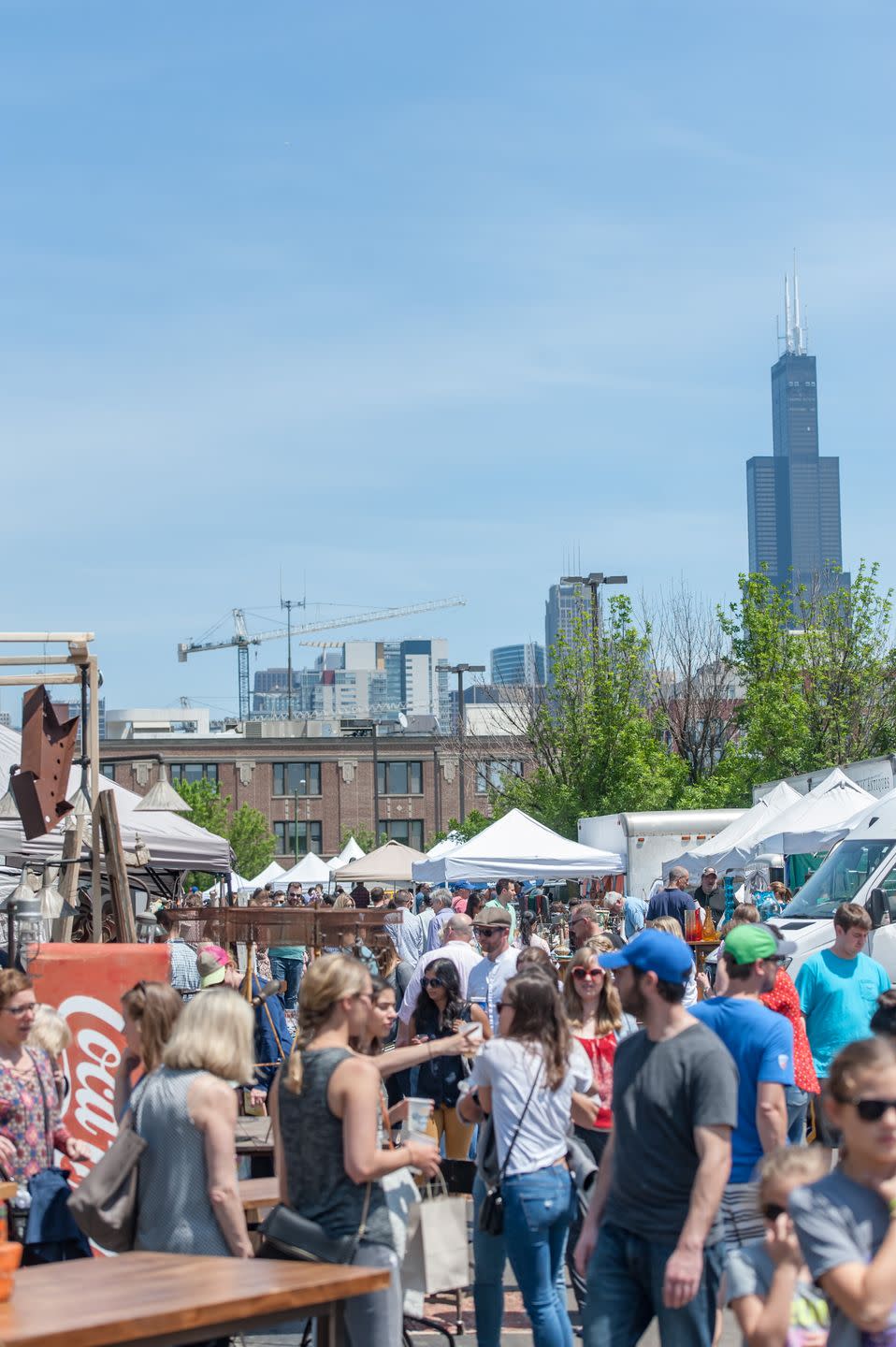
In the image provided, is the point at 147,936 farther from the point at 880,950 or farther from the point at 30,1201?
the point at 30,1201

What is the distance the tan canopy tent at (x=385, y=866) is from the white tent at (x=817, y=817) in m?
8.50

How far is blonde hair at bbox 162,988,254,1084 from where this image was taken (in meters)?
5.34

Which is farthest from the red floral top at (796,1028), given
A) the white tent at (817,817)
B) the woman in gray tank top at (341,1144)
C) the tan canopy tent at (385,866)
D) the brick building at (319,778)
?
the brick building at (319,778)

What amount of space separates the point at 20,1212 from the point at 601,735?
4015 centimetres

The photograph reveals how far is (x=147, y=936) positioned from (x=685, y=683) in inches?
1245

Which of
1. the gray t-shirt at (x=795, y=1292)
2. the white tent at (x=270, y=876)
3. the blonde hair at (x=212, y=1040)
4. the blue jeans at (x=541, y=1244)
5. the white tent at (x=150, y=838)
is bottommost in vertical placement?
the white tent at (x=270, y=876)

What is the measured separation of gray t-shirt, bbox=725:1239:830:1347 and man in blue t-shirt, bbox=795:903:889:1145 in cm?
573

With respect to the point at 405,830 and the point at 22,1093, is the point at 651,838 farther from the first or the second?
the point at 405,830

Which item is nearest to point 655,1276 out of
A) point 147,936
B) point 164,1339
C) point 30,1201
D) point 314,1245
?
point 314,1245

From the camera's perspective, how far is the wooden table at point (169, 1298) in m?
4.40

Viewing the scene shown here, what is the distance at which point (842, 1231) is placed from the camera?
376cm

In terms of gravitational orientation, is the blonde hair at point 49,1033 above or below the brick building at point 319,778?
below

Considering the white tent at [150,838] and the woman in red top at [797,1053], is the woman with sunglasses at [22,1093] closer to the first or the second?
the woman in red top at [797,1053]

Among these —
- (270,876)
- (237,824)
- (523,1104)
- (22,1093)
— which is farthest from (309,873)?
(523,1104)
